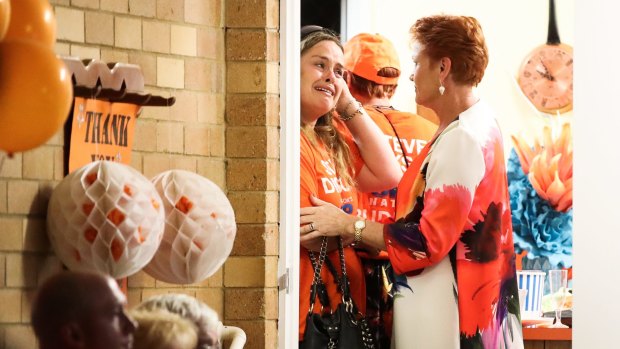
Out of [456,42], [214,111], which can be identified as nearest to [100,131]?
[214,111]

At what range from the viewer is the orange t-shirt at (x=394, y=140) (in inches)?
154

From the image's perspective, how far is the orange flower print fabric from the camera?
12.6 ft

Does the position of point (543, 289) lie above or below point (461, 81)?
below

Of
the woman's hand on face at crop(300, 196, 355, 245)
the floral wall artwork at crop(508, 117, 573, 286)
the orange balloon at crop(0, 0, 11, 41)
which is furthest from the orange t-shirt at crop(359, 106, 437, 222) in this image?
the orange balloon at crop(0, 0, 11, 41)

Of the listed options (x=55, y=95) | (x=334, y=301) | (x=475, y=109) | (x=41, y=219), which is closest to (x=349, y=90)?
(x=475, y=109)

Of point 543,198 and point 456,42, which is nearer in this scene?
point 456,42

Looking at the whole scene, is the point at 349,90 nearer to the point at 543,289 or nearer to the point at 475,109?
the point at 475,109

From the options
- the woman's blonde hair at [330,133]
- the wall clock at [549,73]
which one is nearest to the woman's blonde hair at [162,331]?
the woman's blonde hair at [330,133]

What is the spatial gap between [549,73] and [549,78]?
0.02m

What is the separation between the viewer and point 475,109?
13.2 feet

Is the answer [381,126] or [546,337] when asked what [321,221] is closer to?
[381,126]

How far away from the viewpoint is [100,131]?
8.02ft

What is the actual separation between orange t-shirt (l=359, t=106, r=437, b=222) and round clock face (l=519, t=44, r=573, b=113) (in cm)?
64

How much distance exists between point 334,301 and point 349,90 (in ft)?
2.64
